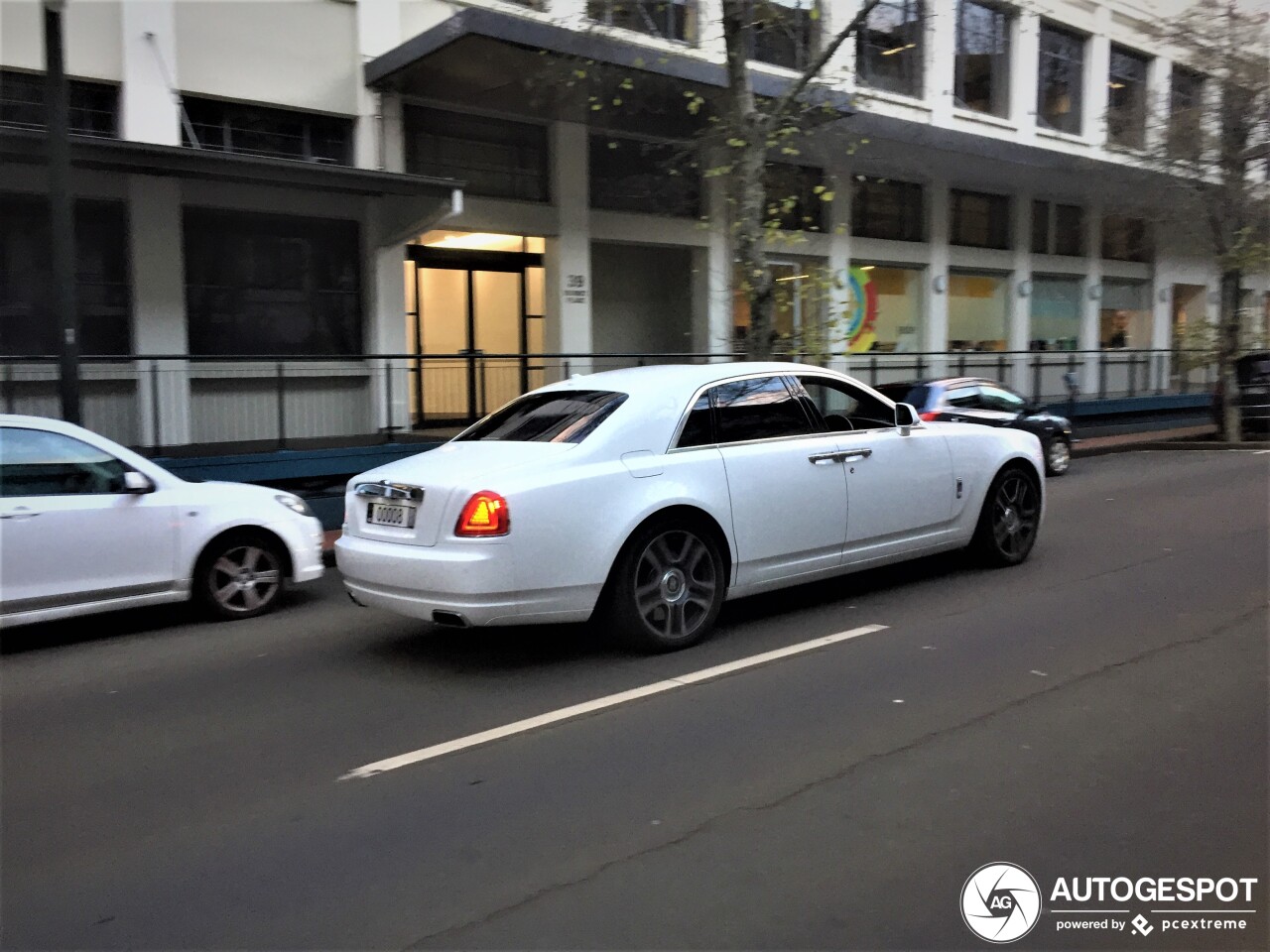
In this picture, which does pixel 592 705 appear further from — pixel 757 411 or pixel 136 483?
pixel 136 483

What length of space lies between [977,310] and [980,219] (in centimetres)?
213

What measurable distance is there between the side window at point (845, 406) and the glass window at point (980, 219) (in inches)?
701

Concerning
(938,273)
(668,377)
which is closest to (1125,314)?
(938,273)

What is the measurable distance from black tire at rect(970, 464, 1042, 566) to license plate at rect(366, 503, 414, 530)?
4.75 metres

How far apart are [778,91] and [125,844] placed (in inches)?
591

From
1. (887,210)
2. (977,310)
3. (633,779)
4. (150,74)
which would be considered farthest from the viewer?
(977,310)

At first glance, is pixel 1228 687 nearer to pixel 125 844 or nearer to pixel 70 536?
pixel 125 844

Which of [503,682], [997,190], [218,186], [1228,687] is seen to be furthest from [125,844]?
[997,190]


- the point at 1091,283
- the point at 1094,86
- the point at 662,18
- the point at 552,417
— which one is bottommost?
the point at 552,417

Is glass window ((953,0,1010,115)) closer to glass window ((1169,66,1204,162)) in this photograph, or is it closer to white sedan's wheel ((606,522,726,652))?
glass window ((1169,66,1204,162))

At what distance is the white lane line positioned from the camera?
16.1 feet


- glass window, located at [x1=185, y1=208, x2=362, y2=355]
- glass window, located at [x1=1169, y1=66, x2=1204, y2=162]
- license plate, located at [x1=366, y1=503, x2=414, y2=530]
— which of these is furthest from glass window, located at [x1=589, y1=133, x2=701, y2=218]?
license plate, located at [x1=366, y1=503, x2=414, y2=530]

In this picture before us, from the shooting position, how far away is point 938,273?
77.9 feet

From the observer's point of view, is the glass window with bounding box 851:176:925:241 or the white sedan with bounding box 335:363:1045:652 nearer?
the white sedan with bounding box 335:363:1045:652
